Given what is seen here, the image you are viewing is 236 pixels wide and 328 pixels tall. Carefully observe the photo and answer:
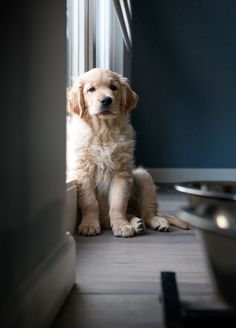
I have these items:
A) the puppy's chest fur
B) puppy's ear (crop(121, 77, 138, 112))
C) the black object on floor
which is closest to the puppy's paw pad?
the puppy's chest fur

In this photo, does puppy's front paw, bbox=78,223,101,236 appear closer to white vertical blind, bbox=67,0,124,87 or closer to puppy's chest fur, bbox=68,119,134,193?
puppy's chest fur, bbox=68,119,134,193

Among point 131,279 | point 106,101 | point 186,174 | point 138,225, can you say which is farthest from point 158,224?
point 186,174

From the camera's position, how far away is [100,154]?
1973 millimetres

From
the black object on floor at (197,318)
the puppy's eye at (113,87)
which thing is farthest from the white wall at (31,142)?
the puppy's eye at (113,87)

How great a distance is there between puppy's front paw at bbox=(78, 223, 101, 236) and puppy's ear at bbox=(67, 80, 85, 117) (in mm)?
504

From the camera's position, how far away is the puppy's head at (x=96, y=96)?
1.93m

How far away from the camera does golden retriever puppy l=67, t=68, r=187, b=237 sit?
1.92 meters

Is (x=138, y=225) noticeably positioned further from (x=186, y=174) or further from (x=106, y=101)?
(x=186, y=174)

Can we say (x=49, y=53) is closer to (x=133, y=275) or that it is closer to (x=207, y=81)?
(x=133, y=275)

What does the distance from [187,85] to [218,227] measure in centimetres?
344

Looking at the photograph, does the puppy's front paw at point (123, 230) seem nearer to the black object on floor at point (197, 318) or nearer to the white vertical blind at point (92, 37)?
the white vertical blind at point (92, 37)

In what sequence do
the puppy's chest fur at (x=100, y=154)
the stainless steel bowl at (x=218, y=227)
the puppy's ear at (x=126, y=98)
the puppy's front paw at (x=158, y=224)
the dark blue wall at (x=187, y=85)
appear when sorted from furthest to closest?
the dark blue wall at (x=187, y=85) < the puppy's ear at (x=126, y=98) < the puppy's chest fur at (x=100, y=154) < the puppy's front paw at (x=158, y=224) < the stainless steel bowl at (x=218, y=227)

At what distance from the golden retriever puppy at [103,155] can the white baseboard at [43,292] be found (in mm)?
833

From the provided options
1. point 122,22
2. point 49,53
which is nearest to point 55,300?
point 49,53
